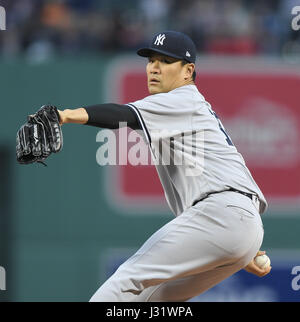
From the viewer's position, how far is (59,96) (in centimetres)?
977

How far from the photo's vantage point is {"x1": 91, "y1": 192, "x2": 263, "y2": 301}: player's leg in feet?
14.6

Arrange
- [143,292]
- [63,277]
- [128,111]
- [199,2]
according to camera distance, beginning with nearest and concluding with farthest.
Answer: [128,111], [143,292], [63,277], [199,2]

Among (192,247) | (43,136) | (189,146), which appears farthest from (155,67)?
(192,247)

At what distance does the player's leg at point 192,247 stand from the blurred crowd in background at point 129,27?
18.8 ft

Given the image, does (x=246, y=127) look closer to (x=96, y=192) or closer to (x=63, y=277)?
(x=96, y=192)

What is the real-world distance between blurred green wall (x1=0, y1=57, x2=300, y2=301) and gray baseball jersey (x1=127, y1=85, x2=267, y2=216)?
5.11 m

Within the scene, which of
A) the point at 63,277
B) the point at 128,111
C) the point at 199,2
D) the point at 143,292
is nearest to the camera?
the point at 128,111

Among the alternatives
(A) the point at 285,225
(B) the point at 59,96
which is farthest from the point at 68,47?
(A) the point at 285,225

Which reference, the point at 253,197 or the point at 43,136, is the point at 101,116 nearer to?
the point at 43,136

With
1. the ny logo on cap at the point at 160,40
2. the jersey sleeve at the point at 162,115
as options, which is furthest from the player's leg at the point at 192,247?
the ny logo on cap at the point at 160,40

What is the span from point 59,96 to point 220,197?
549 centimetres

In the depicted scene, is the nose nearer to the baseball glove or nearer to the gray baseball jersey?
the gray baseball jersey

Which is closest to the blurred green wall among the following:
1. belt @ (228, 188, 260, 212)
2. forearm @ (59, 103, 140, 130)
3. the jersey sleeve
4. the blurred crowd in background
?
the blurred crowd in background

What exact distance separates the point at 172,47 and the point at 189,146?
1.81 feet
